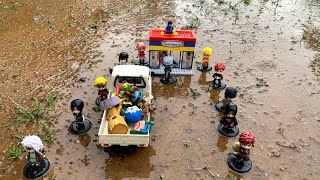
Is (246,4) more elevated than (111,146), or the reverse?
(246,4)

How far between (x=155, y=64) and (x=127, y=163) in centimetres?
515

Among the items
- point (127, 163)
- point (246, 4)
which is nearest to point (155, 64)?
point (127, 163)

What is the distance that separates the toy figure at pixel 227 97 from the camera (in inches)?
363

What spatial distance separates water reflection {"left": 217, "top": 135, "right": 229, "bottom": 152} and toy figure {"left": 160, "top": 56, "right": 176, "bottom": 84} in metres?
3.33

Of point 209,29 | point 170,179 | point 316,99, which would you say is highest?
point 209,29

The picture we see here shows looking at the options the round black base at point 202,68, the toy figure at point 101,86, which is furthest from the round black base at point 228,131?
the toy figure at point 101,86

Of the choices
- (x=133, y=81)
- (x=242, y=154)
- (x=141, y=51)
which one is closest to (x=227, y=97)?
(x=242, y=154)

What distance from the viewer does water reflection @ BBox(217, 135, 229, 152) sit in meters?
8.87

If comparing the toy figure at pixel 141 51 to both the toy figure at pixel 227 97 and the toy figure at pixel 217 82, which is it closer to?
the toy figure at pixel 217 82

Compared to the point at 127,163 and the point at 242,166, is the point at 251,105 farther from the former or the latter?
the point at 127,163

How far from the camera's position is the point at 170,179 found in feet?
26.0

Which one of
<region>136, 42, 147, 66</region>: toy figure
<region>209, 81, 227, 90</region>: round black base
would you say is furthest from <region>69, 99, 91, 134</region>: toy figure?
<region>209, 81, 227, 90</region>: round black base

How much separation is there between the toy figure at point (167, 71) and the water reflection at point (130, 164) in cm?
362

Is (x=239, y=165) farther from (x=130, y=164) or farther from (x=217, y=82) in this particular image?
(x=217, y=82)
